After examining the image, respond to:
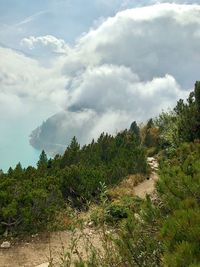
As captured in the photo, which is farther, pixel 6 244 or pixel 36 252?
pixel 6 244

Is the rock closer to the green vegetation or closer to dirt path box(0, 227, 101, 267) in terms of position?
dirt path box(0, 227, 101, 267)

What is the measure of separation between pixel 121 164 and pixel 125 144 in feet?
20.2

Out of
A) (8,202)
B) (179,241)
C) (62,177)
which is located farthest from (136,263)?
(62,177)

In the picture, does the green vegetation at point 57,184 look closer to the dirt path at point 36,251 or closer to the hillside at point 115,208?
the hillside at point 115,208

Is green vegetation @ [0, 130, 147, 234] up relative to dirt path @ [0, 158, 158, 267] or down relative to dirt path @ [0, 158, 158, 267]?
up

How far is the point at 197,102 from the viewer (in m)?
19.6

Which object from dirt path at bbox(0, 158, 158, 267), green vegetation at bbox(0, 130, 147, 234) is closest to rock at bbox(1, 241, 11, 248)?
dirt path at bbox(0, 158, 158, 267)

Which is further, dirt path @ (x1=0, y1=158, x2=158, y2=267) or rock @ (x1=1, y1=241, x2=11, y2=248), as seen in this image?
rock @ (x1=1, y1=241, x2=11, y2=248)

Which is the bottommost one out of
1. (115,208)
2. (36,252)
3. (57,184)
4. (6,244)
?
(36,252)

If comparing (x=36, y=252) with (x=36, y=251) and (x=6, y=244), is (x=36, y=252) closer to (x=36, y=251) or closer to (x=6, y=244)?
(x=36, y=251)

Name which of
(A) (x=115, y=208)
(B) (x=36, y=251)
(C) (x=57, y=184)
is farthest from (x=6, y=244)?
(C) (x=57, y=184)

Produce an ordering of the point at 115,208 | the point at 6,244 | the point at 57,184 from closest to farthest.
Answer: the point at 6,244
the point at 115,208
the point at 57,184

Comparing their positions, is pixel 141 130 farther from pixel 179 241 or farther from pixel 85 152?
pixel 179 241

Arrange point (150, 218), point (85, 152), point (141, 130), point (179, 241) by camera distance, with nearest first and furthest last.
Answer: point (179, 241)
point (150, 218)
point (85, 152)
point (141, 130)
